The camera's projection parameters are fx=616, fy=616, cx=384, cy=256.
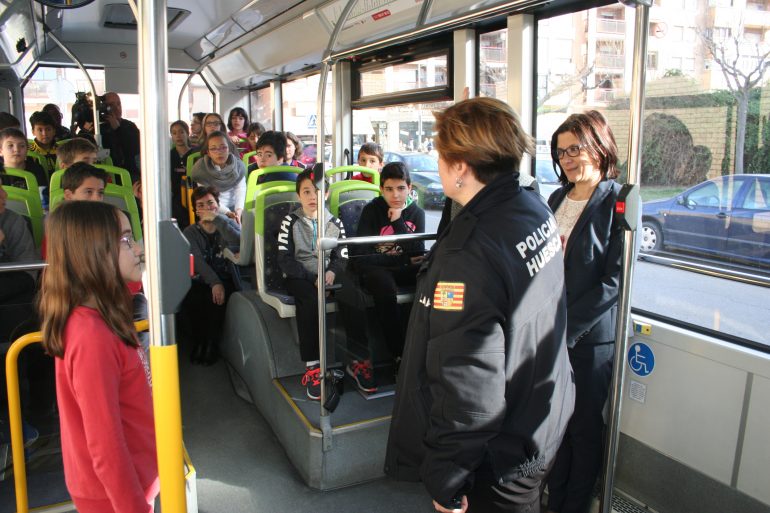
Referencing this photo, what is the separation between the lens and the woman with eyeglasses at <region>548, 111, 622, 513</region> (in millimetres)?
2609

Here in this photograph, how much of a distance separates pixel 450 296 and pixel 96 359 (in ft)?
3.12

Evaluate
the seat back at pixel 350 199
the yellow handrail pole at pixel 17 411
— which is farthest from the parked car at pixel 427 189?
the yellow handrail pole at pixel 17 411

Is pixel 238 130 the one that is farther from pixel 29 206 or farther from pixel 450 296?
pixel 450 296

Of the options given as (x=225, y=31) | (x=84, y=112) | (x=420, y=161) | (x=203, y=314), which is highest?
(x=225, y=31)

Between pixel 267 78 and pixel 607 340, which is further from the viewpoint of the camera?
pixel 267 78

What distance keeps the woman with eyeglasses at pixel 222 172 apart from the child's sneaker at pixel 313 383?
2760mm

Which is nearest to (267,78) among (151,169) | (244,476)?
(244,476)

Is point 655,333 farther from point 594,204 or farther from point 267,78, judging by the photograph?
point 267,78

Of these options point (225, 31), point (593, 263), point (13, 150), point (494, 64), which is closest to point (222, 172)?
point (13, 150)

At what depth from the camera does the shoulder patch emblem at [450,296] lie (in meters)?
1.46

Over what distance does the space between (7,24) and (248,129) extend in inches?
128

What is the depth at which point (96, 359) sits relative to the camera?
163 centimetres

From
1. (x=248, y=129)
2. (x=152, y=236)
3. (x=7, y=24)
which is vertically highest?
(x=7, y=24)

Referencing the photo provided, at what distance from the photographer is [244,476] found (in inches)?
133
